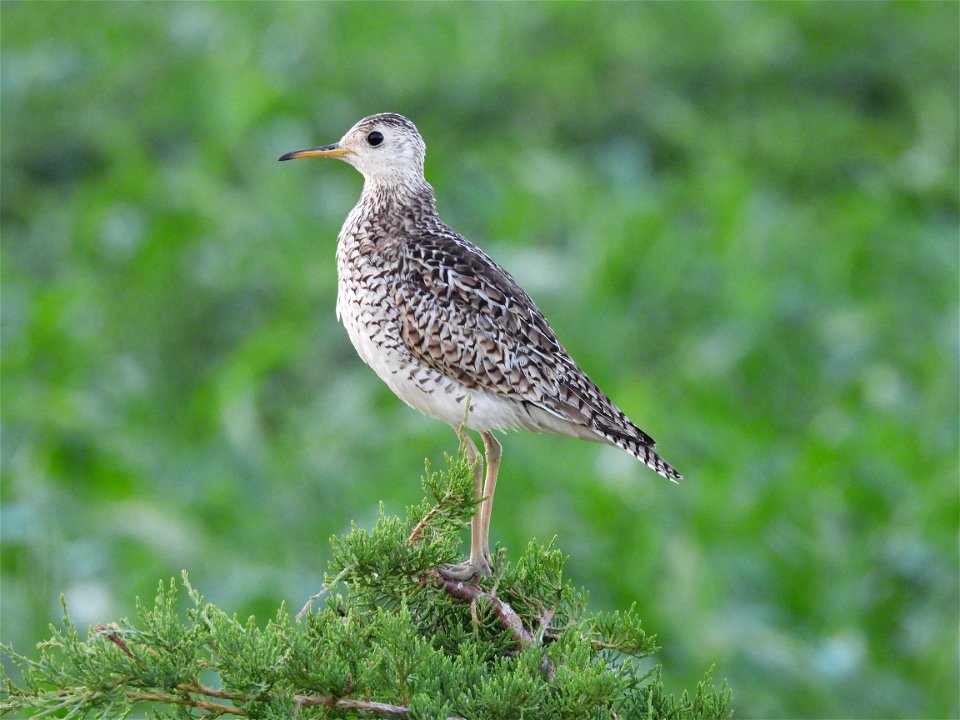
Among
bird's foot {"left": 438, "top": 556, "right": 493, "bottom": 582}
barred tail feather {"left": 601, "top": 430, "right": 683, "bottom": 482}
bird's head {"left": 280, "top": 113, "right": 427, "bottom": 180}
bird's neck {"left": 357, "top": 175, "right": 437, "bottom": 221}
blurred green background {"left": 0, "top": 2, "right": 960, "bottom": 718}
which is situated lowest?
bird's foot {"left": 438, "top": 556, "right": 493, "bottom": 582}

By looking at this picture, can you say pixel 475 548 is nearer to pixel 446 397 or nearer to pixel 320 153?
pixel 446 397

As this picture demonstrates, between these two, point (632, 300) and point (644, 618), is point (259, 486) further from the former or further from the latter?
point (632, 300)

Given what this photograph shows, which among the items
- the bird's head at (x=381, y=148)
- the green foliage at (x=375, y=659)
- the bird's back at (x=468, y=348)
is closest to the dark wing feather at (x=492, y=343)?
the bird's back at (x=468, y=348)

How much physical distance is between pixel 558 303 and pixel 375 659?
9.64 m

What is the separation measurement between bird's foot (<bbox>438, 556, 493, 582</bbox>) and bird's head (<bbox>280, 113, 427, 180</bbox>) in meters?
1.88

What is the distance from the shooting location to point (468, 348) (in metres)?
5.93

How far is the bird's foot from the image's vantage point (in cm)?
487

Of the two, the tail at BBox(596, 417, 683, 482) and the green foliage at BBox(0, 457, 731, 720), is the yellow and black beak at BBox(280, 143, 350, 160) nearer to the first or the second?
the tail at BBox(596, 417, 683, 482)

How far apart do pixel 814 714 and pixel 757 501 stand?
1.70 metres

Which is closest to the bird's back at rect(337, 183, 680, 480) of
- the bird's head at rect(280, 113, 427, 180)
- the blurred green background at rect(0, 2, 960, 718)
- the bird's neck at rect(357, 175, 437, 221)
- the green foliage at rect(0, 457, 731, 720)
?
the bird's neck at rect(357, 175, 437, 221)

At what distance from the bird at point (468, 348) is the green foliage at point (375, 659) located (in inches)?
38.6

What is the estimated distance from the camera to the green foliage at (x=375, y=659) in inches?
166

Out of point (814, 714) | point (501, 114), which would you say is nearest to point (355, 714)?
point (814, 714)

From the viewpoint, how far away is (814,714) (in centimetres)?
974
